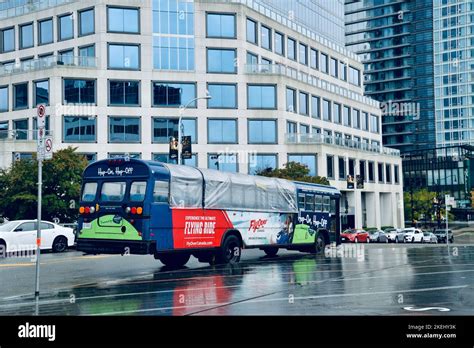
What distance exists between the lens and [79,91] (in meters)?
60.1

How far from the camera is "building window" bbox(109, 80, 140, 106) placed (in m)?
60.7

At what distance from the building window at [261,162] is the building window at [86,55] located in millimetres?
18257

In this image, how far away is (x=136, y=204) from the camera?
59.9 feet

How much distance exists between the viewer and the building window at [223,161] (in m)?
62.9

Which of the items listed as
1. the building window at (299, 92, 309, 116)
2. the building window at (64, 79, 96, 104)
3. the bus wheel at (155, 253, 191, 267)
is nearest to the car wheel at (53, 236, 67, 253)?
the bus wheel at (155, 253, 191, 267)

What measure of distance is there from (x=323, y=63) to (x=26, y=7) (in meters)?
36.9

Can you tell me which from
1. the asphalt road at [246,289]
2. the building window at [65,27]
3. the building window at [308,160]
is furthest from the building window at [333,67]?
the asphalt road at [246,289]

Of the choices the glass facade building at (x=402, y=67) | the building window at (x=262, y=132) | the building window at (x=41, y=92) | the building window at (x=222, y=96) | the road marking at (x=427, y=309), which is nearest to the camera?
the road marking at (x=427, y=309)

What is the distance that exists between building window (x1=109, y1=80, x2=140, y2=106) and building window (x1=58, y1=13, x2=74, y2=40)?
725 centimetres

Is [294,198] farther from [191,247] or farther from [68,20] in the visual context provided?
[68,20]

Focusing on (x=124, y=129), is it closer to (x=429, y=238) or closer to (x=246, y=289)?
(x=429, y=238)

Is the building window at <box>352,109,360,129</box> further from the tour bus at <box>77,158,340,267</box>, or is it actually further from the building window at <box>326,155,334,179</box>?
the tour bus at <box>77,158,340,267</box>

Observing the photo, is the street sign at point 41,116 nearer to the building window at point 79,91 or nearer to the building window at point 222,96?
the building window at point 79,91
